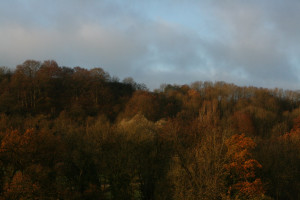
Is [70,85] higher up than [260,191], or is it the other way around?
[70,85]

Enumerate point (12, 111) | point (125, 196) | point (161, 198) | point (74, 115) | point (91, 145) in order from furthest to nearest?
1. point (74, 115)
2. point (12, 111)
3. point (91, 145)
4. point (125, 196)
5. point (161, 198)

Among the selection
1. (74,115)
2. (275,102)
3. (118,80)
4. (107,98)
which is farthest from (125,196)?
(118,80)

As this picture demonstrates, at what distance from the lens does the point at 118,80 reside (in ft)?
349

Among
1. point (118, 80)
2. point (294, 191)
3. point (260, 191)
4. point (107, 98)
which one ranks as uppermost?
point (118, 80)

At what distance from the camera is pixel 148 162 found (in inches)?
1169

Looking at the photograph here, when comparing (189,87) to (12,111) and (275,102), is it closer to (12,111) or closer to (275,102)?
(275,102)

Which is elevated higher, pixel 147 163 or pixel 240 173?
pixel 240 173

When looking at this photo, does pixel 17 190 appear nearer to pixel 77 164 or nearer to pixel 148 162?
pixel 77 164

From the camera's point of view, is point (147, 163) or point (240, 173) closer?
point (240, 173)

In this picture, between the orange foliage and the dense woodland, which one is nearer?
the dense woodland

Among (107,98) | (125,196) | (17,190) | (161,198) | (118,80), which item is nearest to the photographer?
(17,190)

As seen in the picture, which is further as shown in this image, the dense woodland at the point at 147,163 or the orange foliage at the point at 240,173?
the orange foliage at the point at 240,173

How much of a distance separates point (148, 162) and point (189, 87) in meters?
81.2

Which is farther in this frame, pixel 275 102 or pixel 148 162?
pixel 275 102
